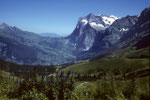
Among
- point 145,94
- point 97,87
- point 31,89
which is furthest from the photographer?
point 31,89

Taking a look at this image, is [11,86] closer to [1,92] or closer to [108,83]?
[1,92]

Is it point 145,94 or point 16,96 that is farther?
point 16,96

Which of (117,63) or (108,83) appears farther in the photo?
(117,63)

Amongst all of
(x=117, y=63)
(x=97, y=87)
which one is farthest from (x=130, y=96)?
(x=117, y=63)

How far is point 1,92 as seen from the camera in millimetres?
13523

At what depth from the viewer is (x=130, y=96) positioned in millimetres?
10711

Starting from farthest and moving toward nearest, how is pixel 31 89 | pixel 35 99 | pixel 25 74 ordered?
1. pixel 25 74
2. pixel 31 89
3. pixel 35 99

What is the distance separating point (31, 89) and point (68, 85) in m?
2.48

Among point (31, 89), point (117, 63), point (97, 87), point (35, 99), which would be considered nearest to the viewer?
point (35, 99)

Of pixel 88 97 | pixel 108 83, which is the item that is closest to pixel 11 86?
pixel 88 97

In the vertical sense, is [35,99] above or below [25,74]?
below

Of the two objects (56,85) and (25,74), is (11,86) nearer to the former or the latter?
(25,74)

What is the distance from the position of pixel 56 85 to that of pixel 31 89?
1802 millimetres

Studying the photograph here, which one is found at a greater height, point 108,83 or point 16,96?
point 108,83
